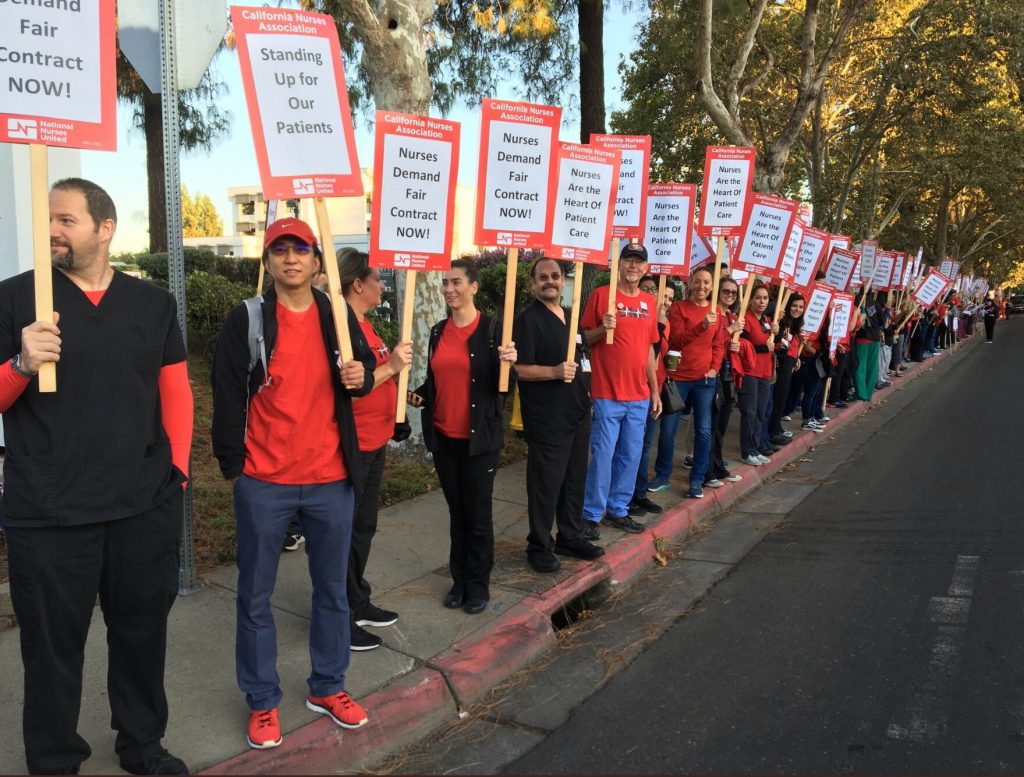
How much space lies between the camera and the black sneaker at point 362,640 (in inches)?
160

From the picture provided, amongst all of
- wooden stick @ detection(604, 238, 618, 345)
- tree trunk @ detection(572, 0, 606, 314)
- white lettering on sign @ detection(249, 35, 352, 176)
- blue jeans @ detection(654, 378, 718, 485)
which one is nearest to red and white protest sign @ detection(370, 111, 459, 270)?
white lettering on sign @ detection(249, 35, 352, 176)

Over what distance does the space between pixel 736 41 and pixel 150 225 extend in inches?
520

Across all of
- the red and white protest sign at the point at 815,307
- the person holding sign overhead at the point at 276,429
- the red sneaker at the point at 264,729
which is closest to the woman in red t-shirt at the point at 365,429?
the person holding sign overhead at the point at 276,429

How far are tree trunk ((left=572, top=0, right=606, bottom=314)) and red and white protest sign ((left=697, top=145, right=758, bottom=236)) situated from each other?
3.74 meters

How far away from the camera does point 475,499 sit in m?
4.55

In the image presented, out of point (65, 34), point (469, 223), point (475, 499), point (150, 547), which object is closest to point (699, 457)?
point (475, 499)

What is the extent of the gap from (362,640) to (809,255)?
7.53 metres

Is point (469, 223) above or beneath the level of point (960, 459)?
above

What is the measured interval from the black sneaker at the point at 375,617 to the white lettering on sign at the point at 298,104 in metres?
2.27

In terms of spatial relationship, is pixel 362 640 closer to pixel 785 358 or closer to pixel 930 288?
pixel 785 358

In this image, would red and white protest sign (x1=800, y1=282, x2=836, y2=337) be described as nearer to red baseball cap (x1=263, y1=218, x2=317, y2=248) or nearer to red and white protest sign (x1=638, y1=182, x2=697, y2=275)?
red and white protest sign (x1=638, y1=182, x2=697, y2=275)

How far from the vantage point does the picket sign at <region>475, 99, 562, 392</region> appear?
4.87 m

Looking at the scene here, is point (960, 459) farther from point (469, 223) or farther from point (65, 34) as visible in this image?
point (469, 223)

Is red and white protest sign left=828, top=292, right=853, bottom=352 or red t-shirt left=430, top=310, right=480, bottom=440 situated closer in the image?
red t-shirt left=430, top=310, right=480, bottom=440
